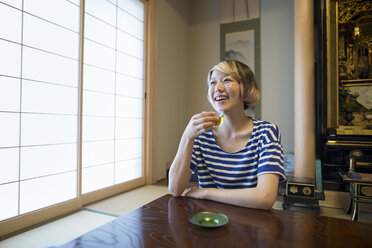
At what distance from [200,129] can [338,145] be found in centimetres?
260

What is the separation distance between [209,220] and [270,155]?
17.7 inches

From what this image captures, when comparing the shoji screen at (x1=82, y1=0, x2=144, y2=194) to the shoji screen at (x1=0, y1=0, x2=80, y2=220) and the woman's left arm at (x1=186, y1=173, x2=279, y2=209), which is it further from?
the woman's left arm at (x1=186, y1=173, x2=279, y2=209)

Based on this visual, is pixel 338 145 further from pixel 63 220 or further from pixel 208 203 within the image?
pixel 63 220

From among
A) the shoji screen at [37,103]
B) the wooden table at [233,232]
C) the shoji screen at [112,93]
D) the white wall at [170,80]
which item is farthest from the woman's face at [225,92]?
the white wall at [170,80]

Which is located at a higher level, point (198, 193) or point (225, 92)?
point (225, 92)

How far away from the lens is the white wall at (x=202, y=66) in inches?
149

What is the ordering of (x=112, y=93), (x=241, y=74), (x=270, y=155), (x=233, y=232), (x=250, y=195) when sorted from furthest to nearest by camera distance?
(x=112, y=93), (x=241, y=74), (x=270, y=155), (x=250, y=195), (x=233, y=232)

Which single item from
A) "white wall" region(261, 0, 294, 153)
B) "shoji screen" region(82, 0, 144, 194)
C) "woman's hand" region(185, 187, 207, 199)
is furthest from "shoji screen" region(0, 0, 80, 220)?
"white wall" region(261, 0, 294, 153)

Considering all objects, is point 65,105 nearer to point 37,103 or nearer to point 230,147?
point 37,103

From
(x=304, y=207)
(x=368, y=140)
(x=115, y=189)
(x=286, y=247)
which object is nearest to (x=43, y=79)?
(x=115, y=189)

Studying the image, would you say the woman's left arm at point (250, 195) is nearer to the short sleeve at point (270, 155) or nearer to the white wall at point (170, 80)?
the short sleeve at point (270, 155)

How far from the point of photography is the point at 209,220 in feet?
2.24

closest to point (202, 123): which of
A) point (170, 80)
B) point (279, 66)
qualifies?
point (170, 80)

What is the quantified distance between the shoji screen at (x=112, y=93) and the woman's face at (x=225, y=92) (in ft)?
6.06
